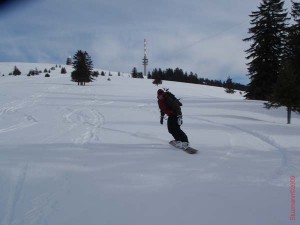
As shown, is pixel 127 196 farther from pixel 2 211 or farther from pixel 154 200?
pixel 2 211

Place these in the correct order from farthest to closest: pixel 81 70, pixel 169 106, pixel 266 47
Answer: pixel 81 70, pixel 266 47, pixel 169 106

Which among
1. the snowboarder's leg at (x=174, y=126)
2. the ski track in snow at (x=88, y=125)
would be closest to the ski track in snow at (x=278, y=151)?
the snowboarder's leg at (x=174, y=126)

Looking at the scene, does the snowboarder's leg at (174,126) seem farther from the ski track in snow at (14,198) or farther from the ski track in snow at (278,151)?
the ski track in snow at (14,198)

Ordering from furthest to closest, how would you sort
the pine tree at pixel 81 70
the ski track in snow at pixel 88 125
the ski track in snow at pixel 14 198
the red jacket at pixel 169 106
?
the pine tree at pixel 81 70 → the ski track in snow at pixel 88 125 → the red jacket at pixel 169 106 → the ski track in snow at pixel 14 198

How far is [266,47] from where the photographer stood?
32.3 metres

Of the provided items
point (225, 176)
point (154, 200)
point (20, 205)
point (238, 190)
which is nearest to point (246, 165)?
point (225, 176)

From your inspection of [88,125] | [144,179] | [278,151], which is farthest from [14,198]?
[88,125]

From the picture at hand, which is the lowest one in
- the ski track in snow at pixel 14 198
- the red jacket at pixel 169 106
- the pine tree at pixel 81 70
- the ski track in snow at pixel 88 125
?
the ski track in snow at pixel 14 198

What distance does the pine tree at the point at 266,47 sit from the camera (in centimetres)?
Result: 3206

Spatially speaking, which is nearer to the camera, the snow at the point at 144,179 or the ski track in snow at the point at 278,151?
the snow at the point at 144,179

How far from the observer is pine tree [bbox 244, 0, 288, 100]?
32.1m

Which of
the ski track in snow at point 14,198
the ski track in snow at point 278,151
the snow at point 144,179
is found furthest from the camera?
the ski track in snow at point 278,151

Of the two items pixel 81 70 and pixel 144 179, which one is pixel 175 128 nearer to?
pixel 144 179

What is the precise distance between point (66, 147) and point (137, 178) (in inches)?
143
